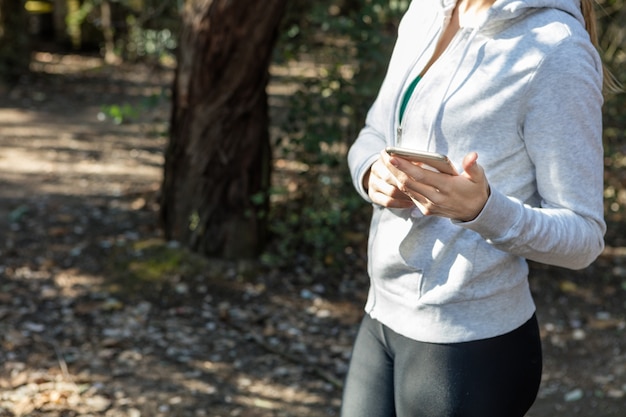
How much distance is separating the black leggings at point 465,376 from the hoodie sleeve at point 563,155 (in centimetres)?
24

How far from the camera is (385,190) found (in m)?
1.67

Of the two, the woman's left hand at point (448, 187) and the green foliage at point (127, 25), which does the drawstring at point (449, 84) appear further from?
the green foliage at point (127, 25)

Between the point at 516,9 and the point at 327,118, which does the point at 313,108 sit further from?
the point at 516,9

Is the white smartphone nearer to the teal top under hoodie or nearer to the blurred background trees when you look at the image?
the teal top under hoodie

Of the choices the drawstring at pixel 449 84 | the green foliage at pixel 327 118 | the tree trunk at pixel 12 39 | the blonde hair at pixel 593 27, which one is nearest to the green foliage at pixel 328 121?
the green foliage at pixel 327 118

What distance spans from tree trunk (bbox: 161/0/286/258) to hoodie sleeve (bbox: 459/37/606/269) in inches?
117

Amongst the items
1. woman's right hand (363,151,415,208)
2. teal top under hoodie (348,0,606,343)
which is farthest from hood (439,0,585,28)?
woman's right hand (363,151,415,208)

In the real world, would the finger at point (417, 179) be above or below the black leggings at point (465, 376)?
above

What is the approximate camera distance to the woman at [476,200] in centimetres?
154

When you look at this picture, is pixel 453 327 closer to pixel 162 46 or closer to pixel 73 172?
pixel 162 46

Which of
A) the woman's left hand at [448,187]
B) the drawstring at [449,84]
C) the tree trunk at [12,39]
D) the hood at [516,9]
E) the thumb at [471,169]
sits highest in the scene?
the hood at [516,9]

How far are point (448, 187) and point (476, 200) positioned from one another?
60 mm

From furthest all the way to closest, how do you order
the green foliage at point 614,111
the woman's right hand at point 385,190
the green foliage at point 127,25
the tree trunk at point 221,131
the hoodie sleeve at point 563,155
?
the green foliage at point 127,25 → the green foliage at point 614,111 → the tree trunk at point 221,131 → the woman's right hand at point 385,190 → the hoodie sleeve at point 563,155

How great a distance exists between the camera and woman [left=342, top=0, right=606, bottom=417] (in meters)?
1.54
